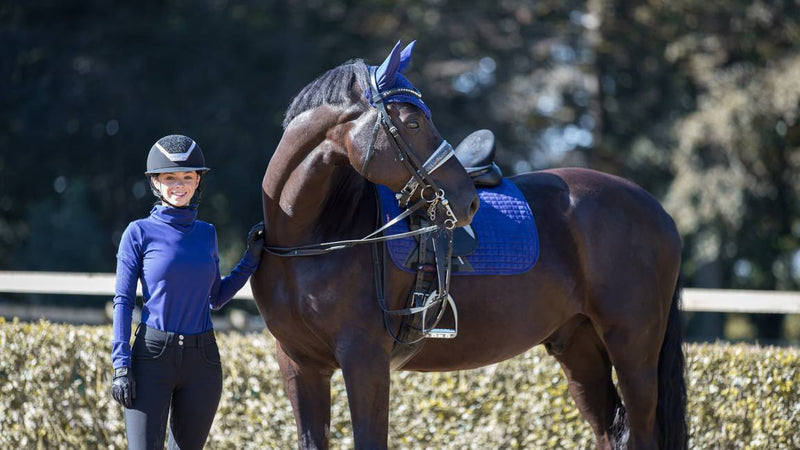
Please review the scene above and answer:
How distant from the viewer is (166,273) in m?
3.40

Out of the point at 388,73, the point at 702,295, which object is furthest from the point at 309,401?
the point at 702,295

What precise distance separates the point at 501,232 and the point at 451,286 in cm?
39

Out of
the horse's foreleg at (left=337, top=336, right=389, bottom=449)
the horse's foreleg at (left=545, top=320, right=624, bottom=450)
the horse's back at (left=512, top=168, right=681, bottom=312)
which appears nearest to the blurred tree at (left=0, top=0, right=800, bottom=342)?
the horse's back at (left=512, top=168, right=681, bottom=312)


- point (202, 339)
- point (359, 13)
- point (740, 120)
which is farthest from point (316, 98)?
point (359, 13)

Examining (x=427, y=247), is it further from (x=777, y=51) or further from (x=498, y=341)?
(x=777, y=51)

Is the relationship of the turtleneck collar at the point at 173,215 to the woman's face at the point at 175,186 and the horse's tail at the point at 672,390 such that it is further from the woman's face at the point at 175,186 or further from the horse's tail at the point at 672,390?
the horse's tail at the point at 672,390

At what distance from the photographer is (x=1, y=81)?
17562mm

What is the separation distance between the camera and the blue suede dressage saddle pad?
13.5 feet

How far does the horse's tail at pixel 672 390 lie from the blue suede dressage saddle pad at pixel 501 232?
39.4 inches

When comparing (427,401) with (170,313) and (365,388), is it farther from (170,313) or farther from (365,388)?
(170,313)

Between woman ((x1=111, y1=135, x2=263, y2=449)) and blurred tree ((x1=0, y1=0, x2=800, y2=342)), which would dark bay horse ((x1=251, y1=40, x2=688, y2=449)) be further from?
blurred tree ((x1=0, y1=0, x2=800, y2=342))

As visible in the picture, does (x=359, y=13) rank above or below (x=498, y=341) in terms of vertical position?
below

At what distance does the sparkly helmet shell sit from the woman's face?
0.04 meters

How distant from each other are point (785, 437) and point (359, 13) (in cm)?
1742
